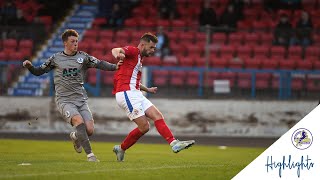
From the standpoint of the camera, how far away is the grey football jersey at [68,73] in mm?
15070

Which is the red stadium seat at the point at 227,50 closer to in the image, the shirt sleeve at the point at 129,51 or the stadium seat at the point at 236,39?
the stadium seat at the point at 236,39

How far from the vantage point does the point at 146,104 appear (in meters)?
15.0

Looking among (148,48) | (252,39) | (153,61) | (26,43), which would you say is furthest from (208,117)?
(148,48)

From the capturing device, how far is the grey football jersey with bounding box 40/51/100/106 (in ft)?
49.4

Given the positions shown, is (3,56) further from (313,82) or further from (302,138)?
(302,138)

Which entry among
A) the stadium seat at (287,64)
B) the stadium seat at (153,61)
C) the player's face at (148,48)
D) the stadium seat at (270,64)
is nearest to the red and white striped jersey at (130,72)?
the player's face at (148,48)

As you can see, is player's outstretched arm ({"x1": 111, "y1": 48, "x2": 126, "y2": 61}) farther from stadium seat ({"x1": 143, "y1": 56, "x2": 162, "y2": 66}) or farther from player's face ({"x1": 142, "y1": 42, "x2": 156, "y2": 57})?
stadium seat ({"x1": 143, "y1": 56, "x2": 162, "y2": 66})

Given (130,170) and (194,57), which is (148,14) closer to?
(194,57)

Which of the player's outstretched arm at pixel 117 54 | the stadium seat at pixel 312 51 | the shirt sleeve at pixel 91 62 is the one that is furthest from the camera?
the stadium seat at pixel 312 51

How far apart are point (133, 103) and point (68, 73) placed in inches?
48.2

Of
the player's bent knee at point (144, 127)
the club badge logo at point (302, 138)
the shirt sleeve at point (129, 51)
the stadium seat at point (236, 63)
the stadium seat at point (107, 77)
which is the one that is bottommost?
the stadium seat at point (107, 77)

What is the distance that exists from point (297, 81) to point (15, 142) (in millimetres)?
7712

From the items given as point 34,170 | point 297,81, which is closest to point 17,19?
point 297,81

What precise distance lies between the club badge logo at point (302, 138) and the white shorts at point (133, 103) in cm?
436
